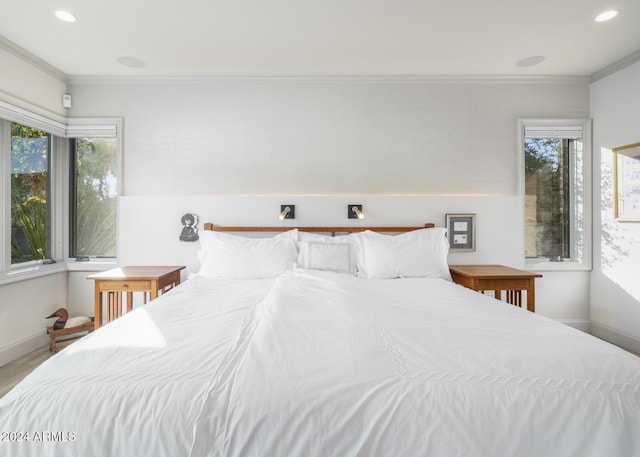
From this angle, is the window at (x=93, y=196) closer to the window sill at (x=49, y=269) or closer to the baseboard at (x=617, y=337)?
the window sill at (x=49, y=269)

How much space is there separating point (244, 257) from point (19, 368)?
1981mm

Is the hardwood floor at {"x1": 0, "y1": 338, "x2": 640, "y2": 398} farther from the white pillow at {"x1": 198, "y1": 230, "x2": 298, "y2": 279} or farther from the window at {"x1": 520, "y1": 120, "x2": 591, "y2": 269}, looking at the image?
the window at {"x1": 520, "y1": 120, "x2": 591, "y2": 269}

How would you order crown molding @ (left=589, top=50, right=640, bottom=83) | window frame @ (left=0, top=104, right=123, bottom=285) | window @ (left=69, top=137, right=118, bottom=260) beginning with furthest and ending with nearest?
window @ (left=69, top=137, right=118, bottom=260) → window frame @ (left=0, top=104, right=123, bottom=285) → crown molding @ (left=589, top=50, right=640, bottom=83)

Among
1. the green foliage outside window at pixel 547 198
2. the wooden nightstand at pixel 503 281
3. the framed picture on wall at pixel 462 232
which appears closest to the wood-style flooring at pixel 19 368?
the wooden nightstand at pixel 503 281

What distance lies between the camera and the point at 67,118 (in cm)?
317

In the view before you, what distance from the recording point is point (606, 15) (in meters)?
2.20

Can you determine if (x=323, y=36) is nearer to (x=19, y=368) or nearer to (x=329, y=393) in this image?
(x=329, y=393)

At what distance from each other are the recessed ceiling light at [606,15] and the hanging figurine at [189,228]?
362cm

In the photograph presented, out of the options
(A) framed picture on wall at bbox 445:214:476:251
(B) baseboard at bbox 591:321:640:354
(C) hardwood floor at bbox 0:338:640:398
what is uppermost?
(A) framed picture on wall at bbox 445:214:476:251

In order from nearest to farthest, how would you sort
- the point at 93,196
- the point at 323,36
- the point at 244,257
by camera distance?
the point at 323,36
the point at 244,257
the point at 93,196

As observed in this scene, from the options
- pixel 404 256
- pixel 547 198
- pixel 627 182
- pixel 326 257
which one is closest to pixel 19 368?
pixel 326 257

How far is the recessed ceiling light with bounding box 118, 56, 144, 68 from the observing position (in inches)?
109

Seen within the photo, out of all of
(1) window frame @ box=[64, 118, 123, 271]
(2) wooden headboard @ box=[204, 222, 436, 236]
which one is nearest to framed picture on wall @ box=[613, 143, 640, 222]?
(2) wooden headboard @ box=[204, 222, 436, 236]

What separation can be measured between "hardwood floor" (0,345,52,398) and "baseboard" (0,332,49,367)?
0.11ft
